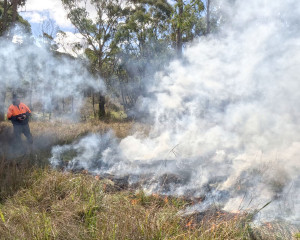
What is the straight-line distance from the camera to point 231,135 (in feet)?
18.0

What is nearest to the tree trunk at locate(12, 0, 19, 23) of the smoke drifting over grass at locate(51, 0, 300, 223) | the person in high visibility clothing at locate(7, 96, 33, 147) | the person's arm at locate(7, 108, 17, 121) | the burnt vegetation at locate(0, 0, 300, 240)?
the burnt vegetation at locate(0, 0, 300, 240)

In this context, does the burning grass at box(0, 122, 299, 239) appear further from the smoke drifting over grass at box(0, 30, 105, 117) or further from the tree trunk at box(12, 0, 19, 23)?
the tree trunk at box(12, 0, 19, 23)

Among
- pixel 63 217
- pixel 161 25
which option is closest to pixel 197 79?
pixel 63 217

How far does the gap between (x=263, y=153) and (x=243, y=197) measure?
1256 millimetres

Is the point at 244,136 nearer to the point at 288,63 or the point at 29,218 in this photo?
the point at 288,63

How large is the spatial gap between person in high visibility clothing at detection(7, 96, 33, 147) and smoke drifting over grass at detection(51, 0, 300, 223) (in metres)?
1.12

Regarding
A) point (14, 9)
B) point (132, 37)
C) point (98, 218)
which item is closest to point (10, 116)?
point (98, 218)

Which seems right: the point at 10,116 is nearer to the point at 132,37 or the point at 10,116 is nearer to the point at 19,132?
the point at 19,132

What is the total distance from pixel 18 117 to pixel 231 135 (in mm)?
5589

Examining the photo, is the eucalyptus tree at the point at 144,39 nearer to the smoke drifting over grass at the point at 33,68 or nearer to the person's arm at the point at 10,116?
the smoke drifting over grass at the point at 33,68

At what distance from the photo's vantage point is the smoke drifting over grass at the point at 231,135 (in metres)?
3.77

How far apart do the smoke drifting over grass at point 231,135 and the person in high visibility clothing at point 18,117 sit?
1118 mm

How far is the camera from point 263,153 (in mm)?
4371

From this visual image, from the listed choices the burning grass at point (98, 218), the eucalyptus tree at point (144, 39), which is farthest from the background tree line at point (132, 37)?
the burning grass at point (98, 218)
